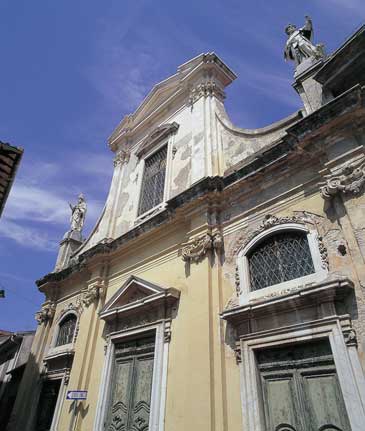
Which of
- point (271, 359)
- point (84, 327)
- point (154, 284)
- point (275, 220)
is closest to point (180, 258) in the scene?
point (154, 284)

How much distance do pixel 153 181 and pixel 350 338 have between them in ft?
23.9

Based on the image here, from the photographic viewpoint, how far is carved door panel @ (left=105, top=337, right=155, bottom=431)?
20.7 ft


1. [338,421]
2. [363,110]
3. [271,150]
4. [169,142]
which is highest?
[169,142]

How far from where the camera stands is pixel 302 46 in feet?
22.7

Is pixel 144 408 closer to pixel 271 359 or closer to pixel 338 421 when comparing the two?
pixel 271 359

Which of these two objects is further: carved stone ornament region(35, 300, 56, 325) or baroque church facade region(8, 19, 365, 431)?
carved stone ornament region(35, 300, 56, 325)

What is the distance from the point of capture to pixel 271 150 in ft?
20.1

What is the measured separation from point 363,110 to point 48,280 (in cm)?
1070

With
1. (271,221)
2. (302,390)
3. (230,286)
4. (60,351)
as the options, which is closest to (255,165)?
(271,221)

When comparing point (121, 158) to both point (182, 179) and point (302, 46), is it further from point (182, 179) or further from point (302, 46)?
point (302, 46)

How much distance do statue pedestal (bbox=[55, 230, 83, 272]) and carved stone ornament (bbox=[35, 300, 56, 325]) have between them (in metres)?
1.30

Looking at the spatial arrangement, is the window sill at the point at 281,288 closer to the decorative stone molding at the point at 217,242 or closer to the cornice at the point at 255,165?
the decorative stone molding at the point at 217,242

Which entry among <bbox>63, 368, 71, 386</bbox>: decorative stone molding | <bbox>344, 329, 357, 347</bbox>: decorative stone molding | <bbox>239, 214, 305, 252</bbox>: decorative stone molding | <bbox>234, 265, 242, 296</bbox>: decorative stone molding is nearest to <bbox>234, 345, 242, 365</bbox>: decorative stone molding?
<bbox>234, 265, 242, 296</bbox>: decorative stone molding

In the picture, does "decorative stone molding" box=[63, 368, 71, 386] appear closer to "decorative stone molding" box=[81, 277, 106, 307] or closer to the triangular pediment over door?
"decorative stone molding" box=[81, 277, 106, 307]
